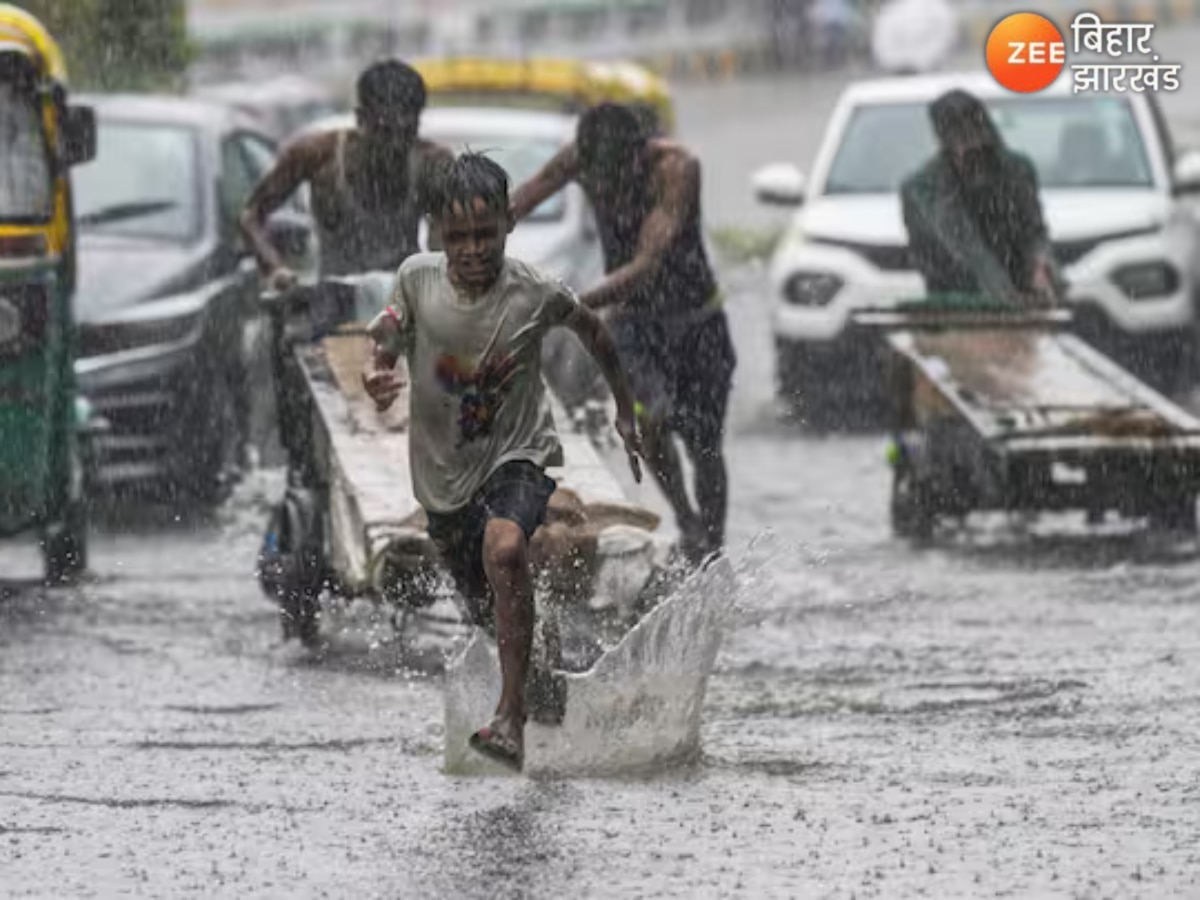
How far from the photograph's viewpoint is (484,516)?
329 inches

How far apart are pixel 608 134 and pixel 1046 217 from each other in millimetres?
6201

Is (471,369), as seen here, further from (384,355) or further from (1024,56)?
(1024,56)

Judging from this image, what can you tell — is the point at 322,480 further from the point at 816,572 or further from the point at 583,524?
the point at 816,572

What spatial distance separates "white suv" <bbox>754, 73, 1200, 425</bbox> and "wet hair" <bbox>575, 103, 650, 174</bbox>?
A: 18.9 ft

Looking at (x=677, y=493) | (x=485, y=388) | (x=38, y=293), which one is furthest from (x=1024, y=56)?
(x=485, y=388)

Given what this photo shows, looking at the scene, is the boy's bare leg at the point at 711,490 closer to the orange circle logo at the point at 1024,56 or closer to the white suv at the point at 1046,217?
the white suv at the point at 1046,217

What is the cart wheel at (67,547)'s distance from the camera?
12.9 meters

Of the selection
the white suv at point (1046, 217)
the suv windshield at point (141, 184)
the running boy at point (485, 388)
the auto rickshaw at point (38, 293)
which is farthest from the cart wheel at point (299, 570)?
the white suv at point (1046, 217)

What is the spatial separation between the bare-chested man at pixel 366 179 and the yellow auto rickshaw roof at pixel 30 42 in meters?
1.48

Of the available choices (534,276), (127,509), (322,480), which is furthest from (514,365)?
(127,509)

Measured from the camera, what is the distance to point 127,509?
15.6 meters

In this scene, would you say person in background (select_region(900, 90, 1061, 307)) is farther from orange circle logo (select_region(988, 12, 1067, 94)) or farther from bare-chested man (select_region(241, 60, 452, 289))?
orange circle logo (select_region(988, 12, 1067, 94))

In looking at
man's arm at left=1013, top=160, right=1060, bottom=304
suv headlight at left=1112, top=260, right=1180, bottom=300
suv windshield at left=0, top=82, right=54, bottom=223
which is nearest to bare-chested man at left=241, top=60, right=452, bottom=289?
suv windshield at left=0, top=82, right=54, bottom=223

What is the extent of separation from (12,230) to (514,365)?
4.57m
